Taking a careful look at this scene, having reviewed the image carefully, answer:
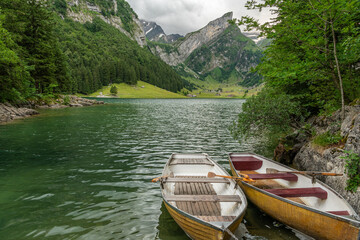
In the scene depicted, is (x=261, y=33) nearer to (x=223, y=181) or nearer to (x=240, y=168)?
(x=240, y=168)

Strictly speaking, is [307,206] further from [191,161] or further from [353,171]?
[191,161]

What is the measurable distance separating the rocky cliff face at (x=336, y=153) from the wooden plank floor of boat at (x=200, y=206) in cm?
576

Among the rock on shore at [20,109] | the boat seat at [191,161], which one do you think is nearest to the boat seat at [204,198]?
the boat seat at [191,161]

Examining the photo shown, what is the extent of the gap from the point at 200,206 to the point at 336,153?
8.47 meters

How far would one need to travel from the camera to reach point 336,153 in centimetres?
1080

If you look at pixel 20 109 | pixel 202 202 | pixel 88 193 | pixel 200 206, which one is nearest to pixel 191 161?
pixel 202 202

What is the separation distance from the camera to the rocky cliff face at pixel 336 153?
9195mm

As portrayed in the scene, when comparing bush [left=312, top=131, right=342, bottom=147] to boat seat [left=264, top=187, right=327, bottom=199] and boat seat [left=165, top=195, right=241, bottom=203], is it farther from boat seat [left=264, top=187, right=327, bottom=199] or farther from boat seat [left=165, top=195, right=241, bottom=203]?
boat seat [left=165, top=195, right=241, bottom=203]

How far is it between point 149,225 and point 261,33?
58.0ft

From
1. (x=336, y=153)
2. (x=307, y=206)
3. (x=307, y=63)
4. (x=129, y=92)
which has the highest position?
(x=129, y=92)

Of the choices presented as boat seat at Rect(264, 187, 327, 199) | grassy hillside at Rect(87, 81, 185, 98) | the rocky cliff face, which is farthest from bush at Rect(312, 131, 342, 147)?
grassy hillside at Rect(87, 81, 185, 98)

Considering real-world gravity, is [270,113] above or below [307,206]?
Result: above

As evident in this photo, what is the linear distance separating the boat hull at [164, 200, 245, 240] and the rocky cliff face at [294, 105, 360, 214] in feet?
19.6

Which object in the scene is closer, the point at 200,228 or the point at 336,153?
the point at 200,228
